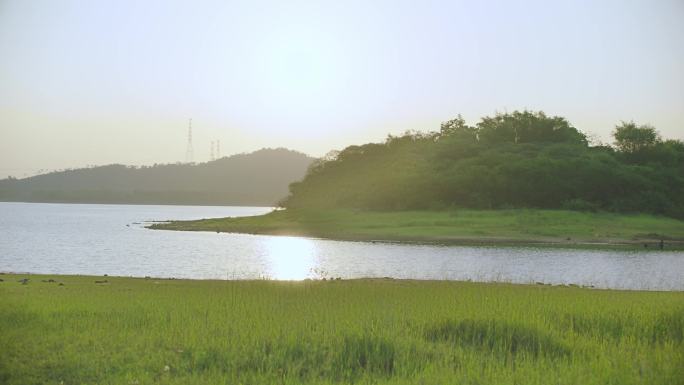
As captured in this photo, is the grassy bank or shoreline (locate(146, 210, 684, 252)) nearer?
shoreline (locate(146, 210, 684, 252))

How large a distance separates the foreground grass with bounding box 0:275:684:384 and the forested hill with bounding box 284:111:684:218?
344 feet

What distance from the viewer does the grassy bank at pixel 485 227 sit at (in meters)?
94.0

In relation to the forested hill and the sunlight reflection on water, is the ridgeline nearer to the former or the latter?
the forested hill

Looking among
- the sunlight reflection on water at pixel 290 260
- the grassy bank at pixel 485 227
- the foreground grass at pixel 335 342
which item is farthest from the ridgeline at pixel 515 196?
the foreground grass at pixel 335 342

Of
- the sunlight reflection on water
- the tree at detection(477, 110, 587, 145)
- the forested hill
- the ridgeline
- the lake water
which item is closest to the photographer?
the lake water

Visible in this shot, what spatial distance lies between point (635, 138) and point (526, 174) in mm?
36562

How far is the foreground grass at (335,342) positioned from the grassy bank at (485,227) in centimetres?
7397

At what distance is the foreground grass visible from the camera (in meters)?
11.5

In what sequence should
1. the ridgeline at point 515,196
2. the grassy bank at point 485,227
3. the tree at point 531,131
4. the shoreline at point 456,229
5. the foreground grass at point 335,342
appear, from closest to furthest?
1. the foreground grass at point 335,342
2. the shoreline at point 456,229
3. the grassy bank at point 485,227
4. the ridgeline at point 515,196
5. the tree at point 531,131

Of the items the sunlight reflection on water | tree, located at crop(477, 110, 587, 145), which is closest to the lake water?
the sunlight reflection on water

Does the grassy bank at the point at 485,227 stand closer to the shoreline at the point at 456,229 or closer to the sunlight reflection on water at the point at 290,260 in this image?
the shoreline at the point at 456,229

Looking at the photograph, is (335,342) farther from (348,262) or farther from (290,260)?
(290,260)

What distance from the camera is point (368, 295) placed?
22.9 metres

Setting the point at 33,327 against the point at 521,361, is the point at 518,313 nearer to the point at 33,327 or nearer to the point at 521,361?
the point at 521,361
